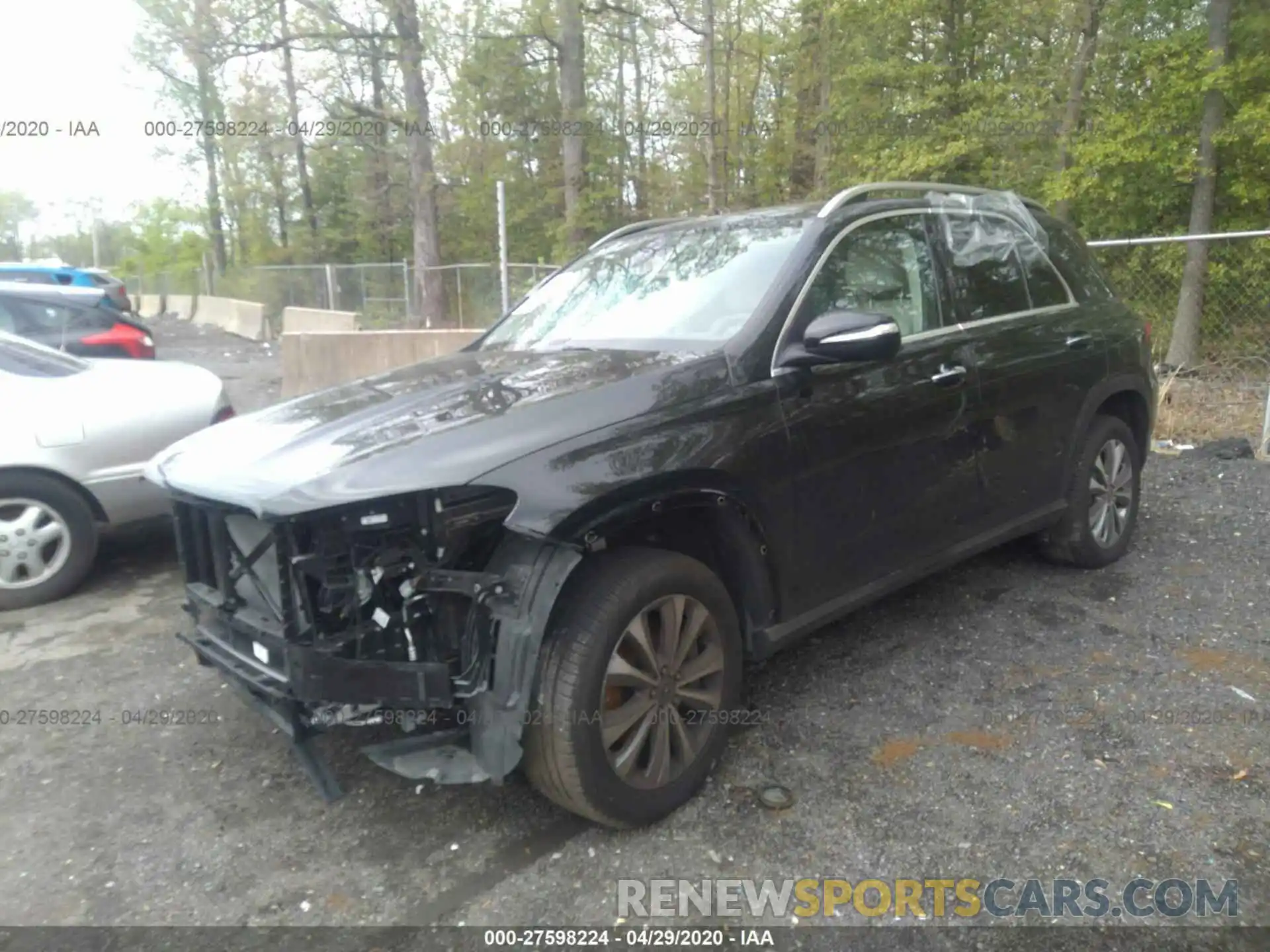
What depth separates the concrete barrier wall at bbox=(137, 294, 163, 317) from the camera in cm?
4094

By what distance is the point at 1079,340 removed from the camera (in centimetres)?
447

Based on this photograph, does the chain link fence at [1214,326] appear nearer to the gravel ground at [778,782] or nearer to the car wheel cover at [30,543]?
the gravel ground at [778,782]

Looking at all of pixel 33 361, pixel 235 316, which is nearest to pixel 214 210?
pixel 235 316

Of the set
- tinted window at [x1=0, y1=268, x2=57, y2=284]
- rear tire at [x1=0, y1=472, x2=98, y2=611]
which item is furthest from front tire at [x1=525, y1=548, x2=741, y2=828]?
tinted window at [x1=0, y1=268, x2=57, y2=284]

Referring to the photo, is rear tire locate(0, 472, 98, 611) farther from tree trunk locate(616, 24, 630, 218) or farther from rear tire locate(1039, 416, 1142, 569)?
tree trunk locate(616, 24, 630, 218)

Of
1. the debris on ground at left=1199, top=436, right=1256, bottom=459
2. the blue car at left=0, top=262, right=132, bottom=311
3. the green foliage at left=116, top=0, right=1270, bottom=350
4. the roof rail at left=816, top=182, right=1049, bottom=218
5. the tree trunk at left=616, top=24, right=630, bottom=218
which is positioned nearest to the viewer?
the roof rail at left=816, top=182, right=1049, bottom=218

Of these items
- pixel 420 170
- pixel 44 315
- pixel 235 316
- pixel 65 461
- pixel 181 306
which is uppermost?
pixel 420 170

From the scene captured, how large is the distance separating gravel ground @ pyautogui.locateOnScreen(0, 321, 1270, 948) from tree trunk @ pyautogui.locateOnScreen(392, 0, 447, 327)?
549 inches

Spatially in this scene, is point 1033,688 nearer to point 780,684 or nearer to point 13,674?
point 780,684

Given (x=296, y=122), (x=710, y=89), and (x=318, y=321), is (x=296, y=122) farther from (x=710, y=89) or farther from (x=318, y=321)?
(x=710, y=89)

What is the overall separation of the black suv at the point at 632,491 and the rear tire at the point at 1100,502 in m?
0.37

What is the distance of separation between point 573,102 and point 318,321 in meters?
6.91

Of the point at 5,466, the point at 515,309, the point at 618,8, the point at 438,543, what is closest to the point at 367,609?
the point at 438,543

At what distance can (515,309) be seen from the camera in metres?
4.54
